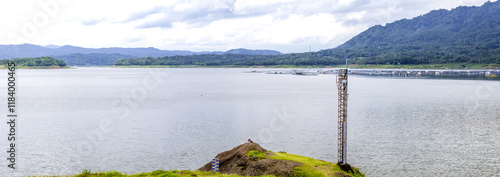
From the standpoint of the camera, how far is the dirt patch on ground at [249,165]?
2697 cm

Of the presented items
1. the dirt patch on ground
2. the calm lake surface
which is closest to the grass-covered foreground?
the dirt patch on ground

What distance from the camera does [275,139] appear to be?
47188 mm

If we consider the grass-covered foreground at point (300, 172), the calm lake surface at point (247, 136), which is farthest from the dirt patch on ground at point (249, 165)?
the calm lake surface at point (247, 136)

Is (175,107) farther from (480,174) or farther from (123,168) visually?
(480,174)

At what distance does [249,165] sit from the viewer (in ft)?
93.0

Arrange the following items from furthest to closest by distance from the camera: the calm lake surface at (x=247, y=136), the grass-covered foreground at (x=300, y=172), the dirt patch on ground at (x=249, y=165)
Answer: the calm lake surface at (x=247, y=136), the dirt patch on ground at (x=249, y=165), the grass-covered foreground at (x=300, y=172)

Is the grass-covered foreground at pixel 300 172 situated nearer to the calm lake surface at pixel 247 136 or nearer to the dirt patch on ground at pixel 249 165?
the dirt patch on ground at pixel 249 165

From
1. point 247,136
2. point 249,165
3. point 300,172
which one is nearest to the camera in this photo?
point 300,172

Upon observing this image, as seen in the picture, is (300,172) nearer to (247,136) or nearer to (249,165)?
(249,165)

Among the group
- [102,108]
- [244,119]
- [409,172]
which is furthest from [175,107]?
[409,172]

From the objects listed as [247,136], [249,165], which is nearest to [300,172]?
[249,165]

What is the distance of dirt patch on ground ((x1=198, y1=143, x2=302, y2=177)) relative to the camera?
88.5 ft

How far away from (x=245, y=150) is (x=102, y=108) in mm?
54354

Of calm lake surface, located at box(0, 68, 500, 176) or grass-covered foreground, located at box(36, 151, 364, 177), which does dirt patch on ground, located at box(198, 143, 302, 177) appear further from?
calm lake surface, located at box(0, 68, 500, 176)
